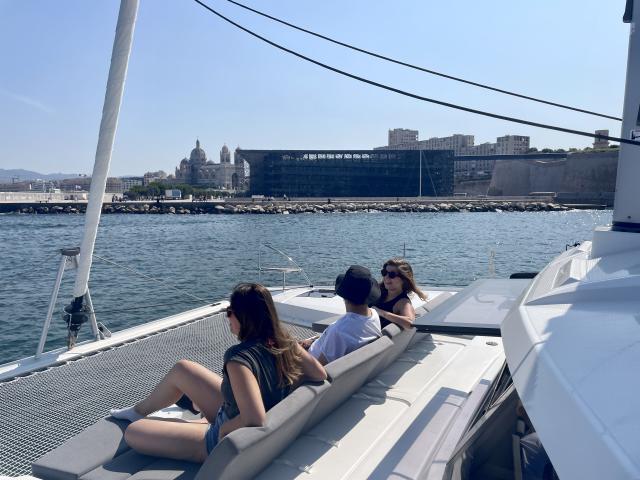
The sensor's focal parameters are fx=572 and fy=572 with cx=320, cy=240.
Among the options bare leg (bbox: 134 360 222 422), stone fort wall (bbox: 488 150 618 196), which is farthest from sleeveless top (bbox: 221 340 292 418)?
stone fort wall (bbox: 488 150 618 196)

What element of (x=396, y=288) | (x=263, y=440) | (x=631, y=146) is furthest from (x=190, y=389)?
(x=631, y=146)

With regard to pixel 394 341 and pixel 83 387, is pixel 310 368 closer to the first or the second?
pixel 394 341

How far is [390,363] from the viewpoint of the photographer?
4832 millimetres

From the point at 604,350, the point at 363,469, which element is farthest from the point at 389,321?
the point at 604,350

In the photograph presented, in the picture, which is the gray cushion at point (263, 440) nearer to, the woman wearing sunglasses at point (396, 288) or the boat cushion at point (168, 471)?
the boat cushion at point (168, 471)

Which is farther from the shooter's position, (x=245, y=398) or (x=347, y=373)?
(x=347, y=373)

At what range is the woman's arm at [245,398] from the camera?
269 centimetres

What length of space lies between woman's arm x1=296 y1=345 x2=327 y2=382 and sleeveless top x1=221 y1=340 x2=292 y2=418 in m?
0.14

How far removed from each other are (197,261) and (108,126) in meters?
23.8

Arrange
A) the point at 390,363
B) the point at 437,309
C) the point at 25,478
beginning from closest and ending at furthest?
the point at 25,478
the point at 437,309
the point at 390,363

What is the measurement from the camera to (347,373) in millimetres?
3506

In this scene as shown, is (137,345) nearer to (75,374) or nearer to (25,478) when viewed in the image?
(75,374)

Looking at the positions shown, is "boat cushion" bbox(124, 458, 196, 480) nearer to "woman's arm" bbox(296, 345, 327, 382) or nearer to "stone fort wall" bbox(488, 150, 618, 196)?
"woman's arm" bbox(296, 345, 327, 382)

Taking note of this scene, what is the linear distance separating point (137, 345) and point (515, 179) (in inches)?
4201
